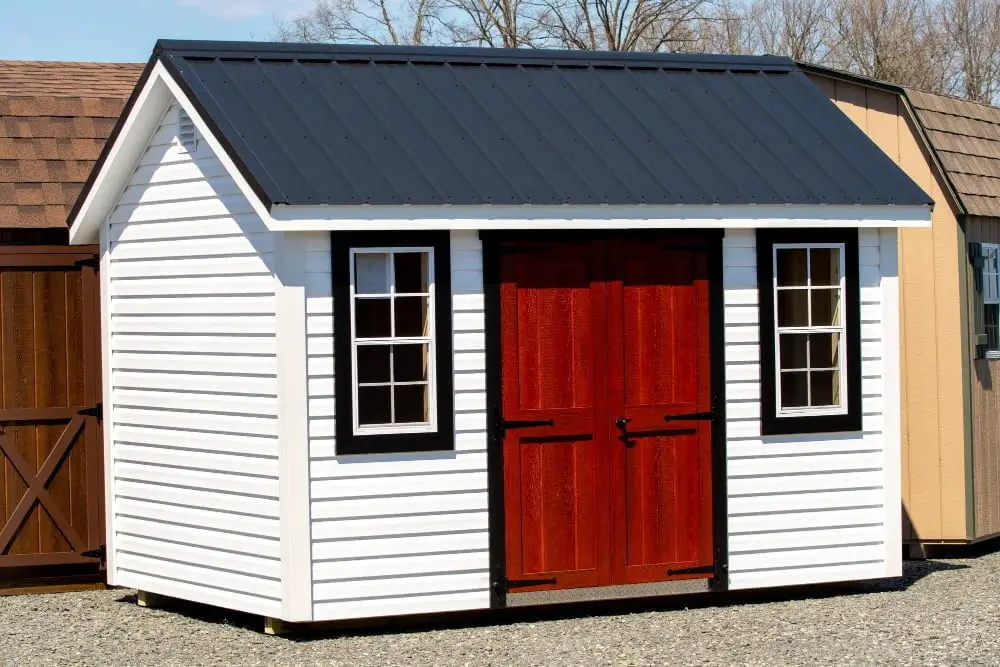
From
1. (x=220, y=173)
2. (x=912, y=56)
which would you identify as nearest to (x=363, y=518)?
(x=220, y=173)

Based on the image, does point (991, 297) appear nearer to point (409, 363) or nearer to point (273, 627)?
point (409, 363)

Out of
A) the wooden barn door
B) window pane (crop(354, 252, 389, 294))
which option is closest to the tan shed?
window pane (crop(354, 252, 389, 294))

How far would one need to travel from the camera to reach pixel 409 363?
998 cm

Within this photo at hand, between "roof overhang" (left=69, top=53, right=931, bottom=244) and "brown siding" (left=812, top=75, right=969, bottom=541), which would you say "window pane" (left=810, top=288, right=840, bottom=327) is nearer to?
"roof overhang" (left=69, top=53, right=931, bottom=244)

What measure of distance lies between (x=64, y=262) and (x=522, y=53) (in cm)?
388

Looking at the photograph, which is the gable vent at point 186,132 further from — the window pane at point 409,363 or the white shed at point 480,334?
the window pane at point 409,363

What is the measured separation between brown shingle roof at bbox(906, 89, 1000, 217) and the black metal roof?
176 cm

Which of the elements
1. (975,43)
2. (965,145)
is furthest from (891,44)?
→ (965,145)

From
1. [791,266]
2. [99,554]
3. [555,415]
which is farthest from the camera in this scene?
[99,554]

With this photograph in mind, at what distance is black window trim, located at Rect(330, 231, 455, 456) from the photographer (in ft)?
31.8

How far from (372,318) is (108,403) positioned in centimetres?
247

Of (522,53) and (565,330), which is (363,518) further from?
(522,53)

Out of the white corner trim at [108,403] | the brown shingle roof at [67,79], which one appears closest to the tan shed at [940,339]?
the white corner trim at [108,403]

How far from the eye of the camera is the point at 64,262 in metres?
11.6
